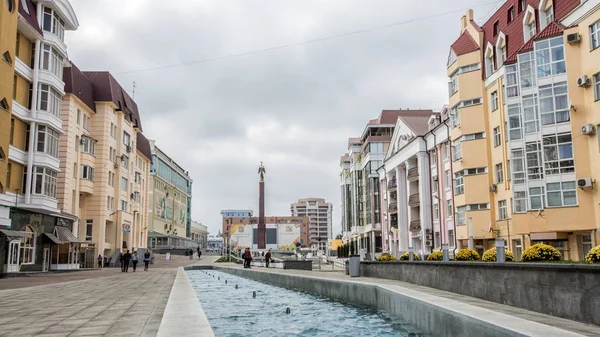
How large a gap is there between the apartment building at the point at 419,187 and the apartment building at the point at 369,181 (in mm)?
3952

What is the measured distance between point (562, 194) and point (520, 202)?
16.7 feet

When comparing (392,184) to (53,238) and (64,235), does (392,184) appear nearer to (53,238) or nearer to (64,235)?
(64,235)

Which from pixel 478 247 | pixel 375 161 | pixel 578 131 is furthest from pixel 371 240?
pixel 578 131

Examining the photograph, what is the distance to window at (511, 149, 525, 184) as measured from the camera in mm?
32781

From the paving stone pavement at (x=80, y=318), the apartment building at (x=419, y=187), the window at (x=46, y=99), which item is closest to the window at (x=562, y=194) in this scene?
the apartment building at (x=419, y=187)

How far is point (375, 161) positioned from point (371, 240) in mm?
10845

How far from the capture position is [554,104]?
1131 inches

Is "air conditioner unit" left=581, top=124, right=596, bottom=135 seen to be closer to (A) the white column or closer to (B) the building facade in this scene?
(A) the white column

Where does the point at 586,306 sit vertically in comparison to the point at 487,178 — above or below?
below

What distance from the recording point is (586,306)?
8.48m

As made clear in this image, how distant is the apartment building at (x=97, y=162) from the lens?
4572 cm

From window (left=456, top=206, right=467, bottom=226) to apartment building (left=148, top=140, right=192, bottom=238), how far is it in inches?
2387

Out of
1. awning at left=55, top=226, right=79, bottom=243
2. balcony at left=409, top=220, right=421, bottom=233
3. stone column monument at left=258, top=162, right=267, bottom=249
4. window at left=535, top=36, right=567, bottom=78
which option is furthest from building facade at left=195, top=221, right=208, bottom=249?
window at left=535, top=36, right=567, bottom=78

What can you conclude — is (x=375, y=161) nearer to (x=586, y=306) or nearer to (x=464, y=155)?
(x=464, y=155)
